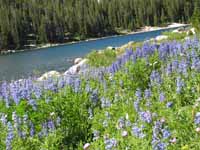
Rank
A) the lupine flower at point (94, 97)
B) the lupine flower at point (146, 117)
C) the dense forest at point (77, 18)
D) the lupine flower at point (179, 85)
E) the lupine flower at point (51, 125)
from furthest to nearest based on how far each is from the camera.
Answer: the dense forest at point (77, 18) → the lupine flower at point (94, 97) → the lupine flower at point (179, 85) → the lupine flower at point (51, 125) → the lupine flower at point (146, 117)

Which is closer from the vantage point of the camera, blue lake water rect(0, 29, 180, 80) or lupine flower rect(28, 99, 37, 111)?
lupine flower rect(28, 99, 37, 111)

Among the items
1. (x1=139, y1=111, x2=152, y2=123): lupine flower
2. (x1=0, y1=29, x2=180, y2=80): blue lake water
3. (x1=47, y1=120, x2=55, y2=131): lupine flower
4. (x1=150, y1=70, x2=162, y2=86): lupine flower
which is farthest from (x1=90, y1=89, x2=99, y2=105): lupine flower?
(x1=0, y1=29, x2=180, y2=80): blue lake water

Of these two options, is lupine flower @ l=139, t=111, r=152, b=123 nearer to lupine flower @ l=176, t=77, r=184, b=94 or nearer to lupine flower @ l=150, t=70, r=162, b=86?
lupine flower @ l=176, t=77, r=184, b=94

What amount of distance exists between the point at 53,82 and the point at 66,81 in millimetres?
287

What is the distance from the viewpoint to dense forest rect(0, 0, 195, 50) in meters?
112

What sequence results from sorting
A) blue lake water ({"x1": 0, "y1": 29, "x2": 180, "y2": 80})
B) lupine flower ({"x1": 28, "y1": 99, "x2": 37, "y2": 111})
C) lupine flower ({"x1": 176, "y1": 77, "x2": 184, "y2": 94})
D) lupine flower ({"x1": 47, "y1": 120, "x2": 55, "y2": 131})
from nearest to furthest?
lupine flower ({"x1": 47, "y1": 120, "x2": 55, "y2": 131}) → lupine flower ({"x1": 176, "y1": 77, "x2": 184, "y2": 94}) → lupine flower ({"x1": 28, "y1": 99, "x2": 37, "y2": 111}) → blue lake water ({"x1": 0, "y1": 29, "x2": 180, "y2": 80})

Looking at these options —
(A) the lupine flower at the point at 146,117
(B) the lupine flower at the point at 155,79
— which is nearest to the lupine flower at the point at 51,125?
(A) the lupine flower at the point at 146,117

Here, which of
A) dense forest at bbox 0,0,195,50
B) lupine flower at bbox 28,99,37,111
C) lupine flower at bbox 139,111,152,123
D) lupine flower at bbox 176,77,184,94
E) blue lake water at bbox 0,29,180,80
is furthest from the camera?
dense forest at bbox 0,0,195,50

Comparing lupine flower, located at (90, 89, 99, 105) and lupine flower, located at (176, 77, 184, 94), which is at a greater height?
lupine flower, located at (176, 77, 184, 94)

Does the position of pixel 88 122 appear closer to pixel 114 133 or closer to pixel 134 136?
pixel 114 133

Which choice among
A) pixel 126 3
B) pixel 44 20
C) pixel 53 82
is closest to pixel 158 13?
pixel 126 3

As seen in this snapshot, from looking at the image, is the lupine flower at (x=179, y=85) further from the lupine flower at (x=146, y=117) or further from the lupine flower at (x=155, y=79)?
the lupine flower at (x=146, y=117)

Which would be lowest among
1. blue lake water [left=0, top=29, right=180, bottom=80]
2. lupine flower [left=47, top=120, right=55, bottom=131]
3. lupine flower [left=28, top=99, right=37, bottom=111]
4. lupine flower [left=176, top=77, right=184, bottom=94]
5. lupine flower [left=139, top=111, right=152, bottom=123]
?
blue lake water [left=0, top=29, right=180, bottom=80]

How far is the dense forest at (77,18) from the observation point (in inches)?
4427
